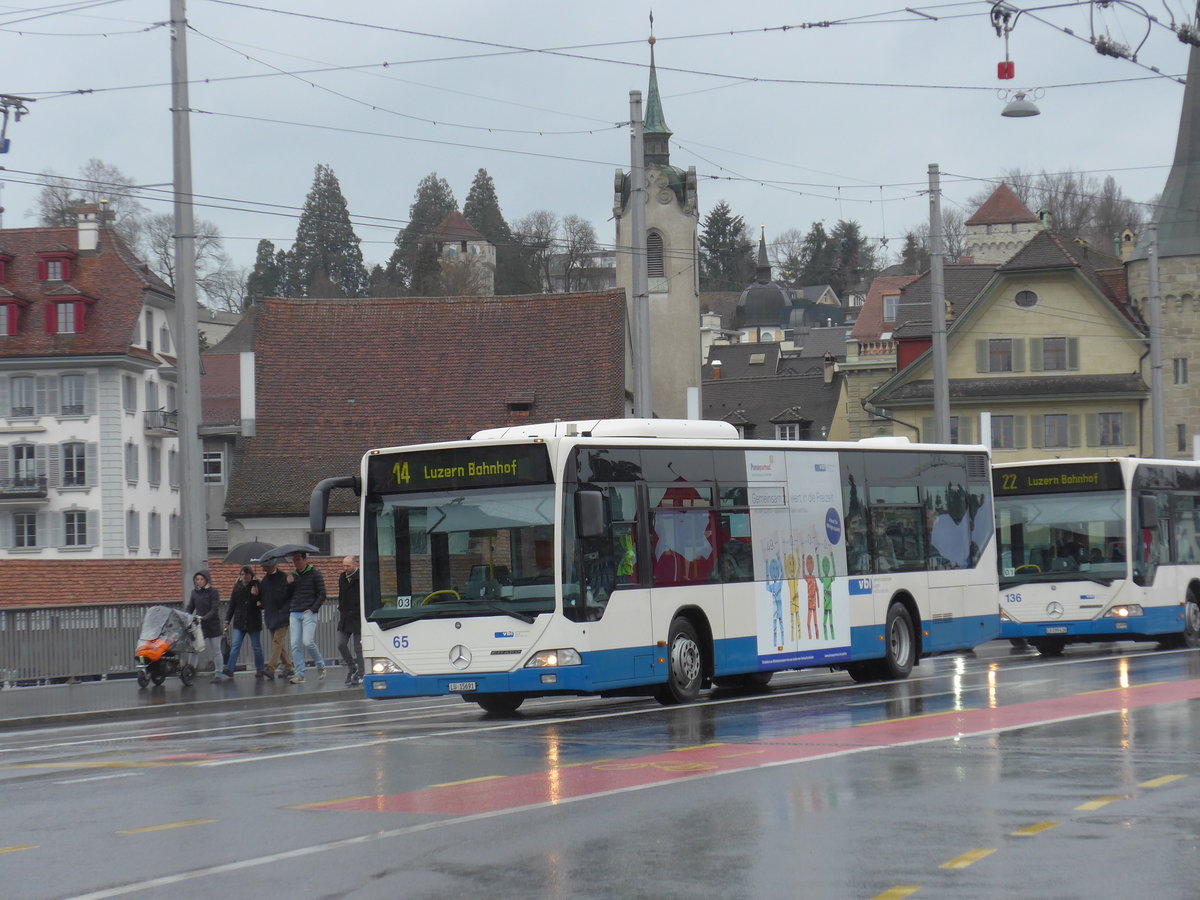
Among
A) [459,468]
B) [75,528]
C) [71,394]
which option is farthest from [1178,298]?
[459,468]

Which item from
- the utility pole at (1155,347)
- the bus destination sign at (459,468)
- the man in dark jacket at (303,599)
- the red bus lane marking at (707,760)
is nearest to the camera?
the red bus lane marking at (707,760)

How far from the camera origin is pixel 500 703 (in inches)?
782

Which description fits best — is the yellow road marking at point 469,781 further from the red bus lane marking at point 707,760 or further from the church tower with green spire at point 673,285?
the church tower with green spire at point 673,285

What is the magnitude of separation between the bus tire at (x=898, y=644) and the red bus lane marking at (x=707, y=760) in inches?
180

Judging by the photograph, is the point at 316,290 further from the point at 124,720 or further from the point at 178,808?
the point at 178,808

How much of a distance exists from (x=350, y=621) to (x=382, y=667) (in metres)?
8.46

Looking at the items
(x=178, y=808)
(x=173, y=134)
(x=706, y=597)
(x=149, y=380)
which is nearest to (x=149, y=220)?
(x=149, y=380)

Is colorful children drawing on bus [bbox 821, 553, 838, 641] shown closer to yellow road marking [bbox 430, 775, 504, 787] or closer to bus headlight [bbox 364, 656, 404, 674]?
bus headlight [bbox 364, 656, 404, 674]

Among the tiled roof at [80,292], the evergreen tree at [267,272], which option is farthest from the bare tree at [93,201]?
the evergreen tree at [267,272]

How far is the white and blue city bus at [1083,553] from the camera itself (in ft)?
94.1

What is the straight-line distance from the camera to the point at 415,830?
10.3 meters

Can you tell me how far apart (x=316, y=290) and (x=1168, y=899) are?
5878 inches

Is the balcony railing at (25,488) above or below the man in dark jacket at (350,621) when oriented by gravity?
above

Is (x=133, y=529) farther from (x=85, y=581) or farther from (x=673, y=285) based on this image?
(x=85, y=581)
